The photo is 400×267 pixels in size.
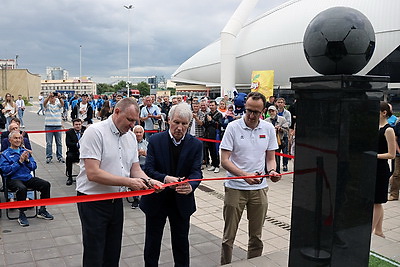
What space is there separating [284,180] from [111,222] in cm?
680

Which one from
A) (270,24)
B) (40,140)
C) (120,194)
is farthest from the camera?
(270,24)

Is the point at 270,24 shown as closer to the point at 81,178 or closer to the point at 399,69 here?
the point at 399,69

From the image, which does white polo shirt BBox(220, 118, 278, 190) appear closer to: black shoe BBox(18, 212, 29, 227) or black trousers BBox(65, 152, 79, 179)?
black shoe BBox(18, 212, 29, 227)

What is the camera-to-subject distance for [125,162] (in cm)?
344

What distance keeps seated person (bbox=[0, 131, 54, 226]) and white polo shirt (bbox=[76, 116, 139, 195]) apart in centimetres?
322

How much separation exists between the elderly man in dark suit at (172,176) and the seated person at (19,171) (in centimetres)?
307

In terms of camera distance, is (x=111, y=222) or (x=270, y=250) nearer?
(x=111, y=222)

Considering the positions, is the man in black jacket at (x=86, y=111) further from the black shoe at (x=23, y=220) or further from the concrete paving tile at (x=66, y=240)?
the concrete paving tile at (x=66, y=240)

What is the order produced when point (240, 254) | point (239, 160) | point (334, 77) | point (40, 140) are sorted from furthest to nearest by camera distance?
point (40, 140) < point (240, 254) < point (239, 160) < point (334, 77)

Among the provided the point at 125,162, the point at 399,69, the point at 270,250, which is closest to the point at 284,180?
the point at 270,250

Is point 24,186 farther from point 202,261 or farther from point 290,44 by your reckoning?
point 290,44

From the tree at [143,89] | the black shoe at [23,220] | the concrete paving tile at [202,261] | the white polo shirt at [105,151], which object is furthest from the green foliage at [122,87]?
the white polo shirt at [105,151]

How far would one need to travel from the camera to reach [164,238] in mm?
5336

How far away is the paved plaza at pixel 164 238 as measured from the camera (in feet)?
14.7
